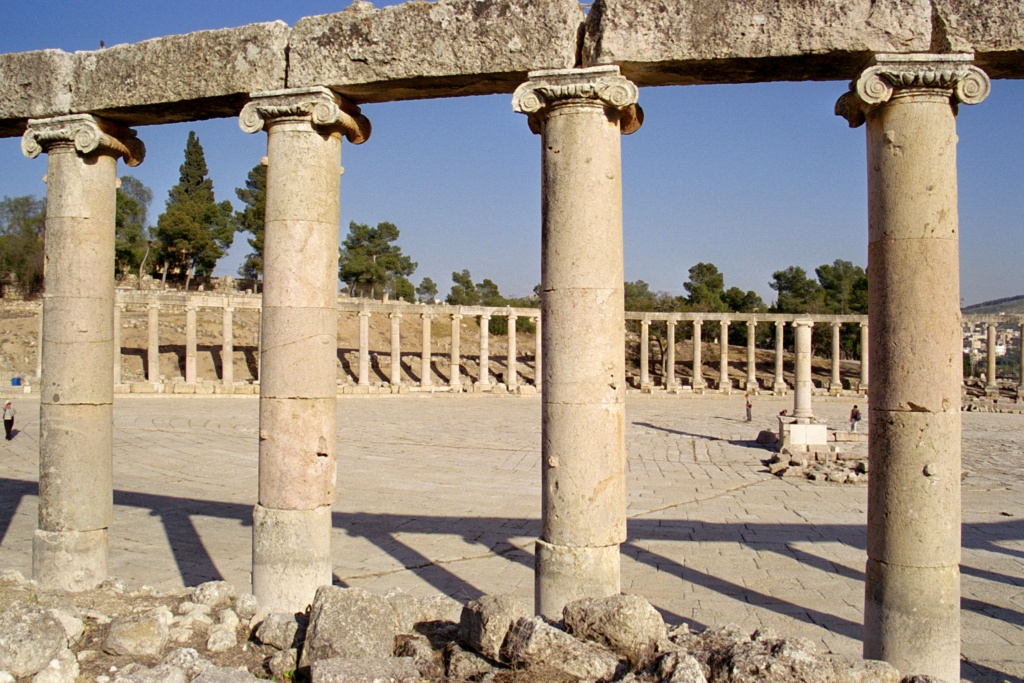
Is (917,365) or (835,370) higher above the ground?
(917,365)

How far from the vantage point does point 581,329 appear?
22.4 ft

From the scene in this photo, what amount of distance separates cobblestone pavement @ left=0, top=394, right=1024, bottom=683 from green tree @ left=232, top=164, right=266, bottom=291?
52.7m

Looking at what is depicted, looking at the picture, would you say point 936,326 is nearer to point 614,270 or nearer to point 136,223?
point 614,270

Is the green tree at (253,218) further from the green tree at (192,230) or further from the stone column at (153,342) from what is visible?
the stone column at (153,342)

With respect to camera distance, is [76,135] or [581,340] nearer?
[581,340]

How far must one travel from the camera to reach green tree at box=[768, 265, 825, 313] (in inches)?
3036

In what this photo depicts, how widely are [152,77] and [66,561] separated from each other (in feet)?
17.0

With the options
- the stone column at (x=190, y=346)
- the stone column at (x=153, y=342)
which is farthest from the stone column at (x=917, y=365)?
the stone column at (x=153, y=342)

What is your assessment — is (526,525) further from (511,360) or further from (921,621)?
(511,360)

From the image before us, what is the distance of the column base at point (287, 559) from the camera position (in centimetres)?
758

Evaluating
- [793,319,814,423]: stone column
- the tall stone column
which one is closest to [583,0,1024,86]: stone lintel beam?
[793,319,814,423]: stone column

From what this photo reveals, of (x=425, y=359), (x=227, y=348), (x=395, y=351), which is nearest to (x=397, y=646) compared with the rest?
(x=227, y=348)

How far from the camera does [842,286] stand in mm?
84562

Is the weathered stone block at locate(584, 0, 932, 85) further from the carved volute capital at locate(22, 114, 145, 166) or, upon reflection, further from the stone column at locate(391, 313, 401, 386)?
the stone column at locate(391, 313, 401, 386)
